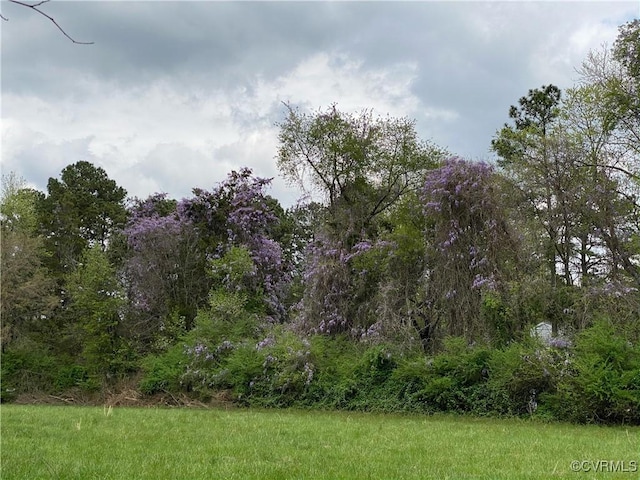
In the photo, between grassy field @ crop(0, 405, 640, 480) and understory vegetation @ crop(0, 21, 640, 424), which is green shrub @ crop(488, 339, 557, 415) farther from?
grassy field @ crop(0, 405, 640, 480)

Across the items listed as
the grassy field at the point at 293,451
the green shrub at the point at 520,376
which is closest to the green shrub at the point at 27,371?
the grassy field at the point at 293,451

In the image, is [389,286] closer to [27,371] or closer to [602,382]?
[602,382]

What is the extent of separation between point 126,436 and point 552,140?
45.9 ft

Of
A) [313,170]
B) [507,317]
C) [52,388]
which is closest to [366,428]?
[507,317]

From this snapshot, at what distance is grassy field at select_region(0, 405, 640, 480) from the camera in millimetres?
5711

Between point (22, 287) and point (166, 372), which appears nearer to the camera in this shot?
point (166, 372)

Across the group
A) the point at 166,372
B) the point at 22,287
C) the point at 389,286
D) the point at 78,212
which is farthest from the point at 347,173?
the point at 78,212

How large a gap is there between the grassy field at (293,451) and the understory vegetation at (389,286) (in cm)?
440

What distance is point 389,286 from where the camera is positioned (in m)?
19.1

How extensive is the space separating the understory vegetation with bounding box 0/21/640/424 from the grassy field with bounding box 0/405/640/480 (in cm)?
440

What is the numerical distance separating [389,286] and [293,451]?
1215 cm

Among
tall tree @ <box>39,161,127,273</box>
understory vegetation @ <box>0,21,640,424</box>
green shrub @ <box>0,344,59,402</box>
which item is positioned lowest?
green shrub @ <box>0,344,59,402</box>

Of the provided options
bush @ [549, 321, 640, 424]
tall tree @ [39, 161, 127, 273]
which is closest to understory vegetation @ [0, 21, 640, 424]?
bush @ [549, 321, 640, 424]

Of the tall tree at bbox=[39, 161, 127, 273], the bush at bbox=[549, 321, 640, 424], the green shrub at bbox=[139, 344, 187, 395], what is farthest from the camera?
the tall tree at bbox=[39, 161, 127, 273]
